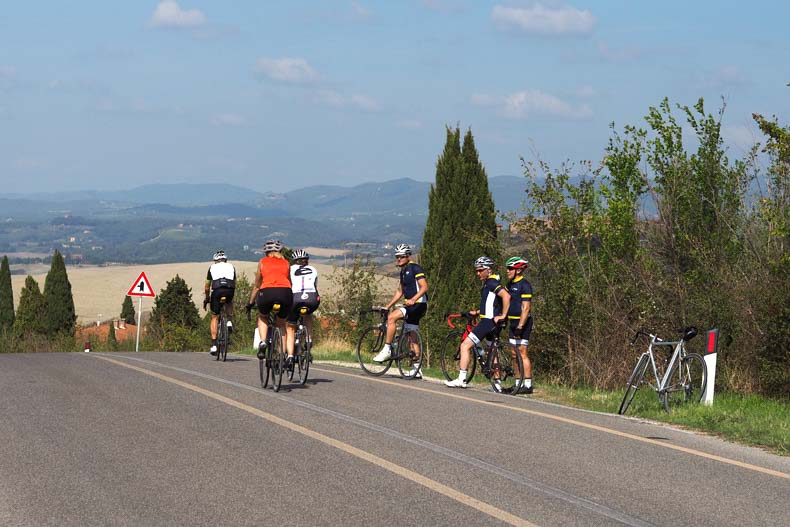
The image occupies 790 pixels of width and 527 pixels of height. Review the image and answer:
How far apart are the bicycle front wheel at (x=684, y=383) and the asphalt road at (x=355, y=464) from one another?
116 centimetres

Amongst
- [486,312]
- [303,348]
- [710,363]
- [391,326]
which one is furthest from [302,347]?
[710,363]

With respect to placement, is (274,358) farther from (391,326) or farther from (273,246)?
(391,326)

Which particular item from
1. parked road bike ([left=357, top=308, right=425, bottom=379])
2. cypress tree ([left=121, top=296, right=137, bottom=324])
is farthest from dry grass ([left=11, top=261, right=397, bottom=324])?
parked road bike ([left=357, top=308, right=425, bottom=379])

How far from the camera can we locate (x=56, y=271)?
9181 cm

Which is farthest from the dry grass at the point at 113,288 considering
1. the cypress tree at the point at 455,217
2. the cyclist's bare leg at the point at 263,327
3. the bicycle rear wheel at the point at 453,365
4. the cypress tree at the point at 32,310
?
the cyclist's bare leg at the point at 263,327

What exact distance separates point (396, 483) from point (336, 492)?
52cm

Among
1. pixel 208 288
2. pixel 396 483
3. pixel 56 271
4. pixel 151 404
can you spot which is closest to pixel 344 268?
pixel 208 288

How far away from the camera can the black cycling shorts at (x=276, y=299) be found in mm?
13289

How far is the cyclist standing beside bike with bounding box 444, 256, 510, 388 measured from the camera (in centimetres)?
1438

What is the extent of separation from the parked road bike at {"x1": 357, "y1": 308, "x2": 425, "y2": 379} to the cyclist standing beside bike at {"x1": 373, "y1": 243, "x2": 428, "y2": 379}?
0.26ft

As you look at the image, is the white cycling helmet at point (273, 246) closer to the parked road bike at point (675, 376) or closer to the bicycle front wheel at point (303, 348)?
the bicycle front wheel at point (303, 348)

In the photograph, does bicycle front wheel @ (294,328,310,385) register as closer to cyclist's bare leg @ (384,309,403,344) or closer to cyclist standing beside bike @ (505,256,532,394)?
cyclist's bare leg @ (384,309,403,344)

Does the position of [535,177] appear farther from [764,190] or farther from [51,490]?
[51,490]

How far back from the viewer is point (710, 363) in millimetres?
12234
